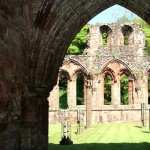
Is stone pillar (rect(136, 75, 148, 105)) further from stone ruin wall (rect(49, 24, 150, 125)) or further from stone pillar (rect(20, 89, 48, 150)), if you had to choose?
stone pillar (rect(20, 89, 48, 150))

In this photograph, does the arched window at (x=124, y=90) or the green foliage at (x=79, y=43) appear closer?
the arched window at (x=124, y=90)

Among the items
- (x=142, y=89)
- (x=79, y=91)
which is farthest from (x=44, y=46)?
(x=79, y=91)

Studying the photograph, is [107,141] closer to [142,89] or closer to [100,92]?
[100,92]

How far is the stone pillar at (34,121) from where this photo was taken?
8.79m

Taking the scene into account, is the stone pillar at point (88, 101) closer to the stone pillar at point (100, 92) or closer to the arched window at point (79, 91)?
the stone pillar at point (100, 92)

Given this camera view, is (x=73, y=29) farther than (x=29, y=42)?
Yes

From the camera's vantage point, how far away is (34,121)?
9.00 meters

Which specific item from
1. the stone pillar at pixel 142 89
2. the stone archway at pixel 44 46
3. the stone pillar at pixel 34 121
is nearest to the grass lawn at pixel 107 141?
the stone pillar at pixel 34 121

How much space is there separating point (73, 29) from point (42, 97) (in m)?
1.67

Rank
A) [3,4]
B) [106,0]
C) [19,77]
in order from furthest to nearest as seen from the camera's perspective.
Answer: [106,0] → [19,77] → [3,4]

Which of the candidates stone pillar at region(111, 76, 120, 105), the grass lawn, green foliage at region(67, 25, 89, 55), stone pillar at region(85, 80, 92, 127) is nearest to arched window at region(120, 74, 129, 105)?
green foliage at region(67, 25, 89, 55)

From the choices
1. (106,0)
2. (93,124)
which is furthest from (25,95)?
(93,124)

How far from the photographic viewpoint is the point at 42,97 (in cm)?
911

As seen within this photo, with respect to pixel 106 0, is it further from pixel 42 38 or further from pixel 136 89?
pixel 136 89
